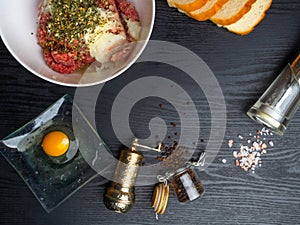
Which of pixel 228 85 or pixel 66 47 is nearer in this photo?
pixel 66 47

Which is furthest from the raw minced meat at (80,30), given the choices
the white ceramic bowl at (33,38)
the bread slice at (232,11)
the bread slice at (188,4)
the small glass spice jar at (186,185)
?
the small glass spice jar at (186,185)

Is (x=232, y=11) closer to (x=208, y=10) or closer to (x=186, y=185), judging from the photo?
(x=208, y=10)

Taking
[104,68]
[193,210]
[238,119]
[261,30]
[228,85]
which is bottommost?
[193,210]

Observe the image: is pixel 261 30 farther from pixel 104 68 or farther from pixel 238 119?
pixel 104 68

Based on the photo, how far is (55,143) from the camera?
1.30 meters

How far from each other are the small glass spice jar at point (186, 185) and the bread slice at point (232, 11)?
0.50 metres

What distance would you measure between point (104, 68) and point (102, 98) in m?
0.20

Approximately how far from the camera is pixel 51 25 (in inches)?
46.6

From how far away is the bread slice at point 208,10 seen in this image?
1.29 meters

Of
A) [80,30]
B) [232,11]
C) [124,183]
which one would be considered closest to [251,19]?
[232,11]

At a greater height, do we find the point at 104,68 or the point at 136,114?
the point at 104,68

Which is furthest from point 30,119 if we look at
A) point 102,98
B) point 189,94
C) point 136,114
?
point 189,94

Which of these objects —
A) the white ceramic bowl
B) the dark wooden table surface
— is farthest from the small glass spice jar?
the white ceramic bowl

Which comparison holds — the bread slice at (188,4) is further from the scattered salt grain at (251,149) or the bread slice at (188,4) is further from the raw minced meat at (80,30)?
the scattered salt grain at (251,149)
